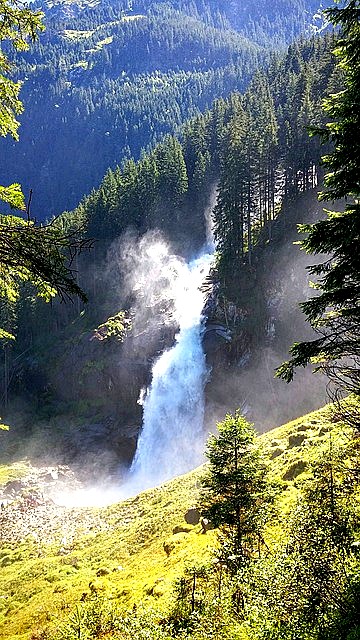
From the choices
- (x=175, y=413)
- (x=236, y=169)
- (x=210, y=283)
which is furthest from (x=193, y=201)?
(x=175, y=413)

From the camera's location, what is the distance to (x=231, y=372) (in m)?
46.2

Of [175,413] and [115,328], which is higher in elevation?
[115,328]

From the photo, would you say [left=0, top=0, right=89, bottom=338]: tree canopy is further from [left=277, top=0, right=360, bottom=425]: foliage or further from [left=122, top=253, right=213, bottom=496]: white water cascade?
[left=122, top=253, right=213, bottom=496]: white water cascade

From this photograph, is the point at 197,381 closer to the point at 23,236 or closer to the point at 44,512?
the point at 44,512

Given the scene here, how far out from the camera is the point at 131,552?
73.6ft

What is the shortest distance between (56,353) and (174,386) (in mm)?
24147

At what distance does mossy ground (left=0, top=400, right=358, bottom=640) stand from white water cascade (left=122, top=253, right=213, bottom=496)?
9.94 meters

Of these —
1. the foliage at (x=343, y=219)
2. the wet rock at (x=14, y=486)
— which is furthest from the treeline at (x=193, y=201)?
the foliage at (x=343, y=219)

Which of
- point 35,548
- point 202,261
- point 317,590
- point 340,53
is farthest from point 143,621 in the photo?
point 202,261

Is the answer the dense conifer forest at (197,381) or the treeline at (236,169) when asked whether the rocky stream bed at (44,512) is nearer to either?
the dense conifer forest at (197,381)

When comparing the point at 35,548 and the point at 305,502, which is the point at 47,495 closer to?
the point at 35,548

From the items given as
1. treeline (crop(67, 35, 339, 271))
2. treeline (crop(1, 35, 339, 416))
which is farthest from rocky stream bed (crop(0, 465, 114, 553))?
treeline (crop(67, 35, 339, 271))

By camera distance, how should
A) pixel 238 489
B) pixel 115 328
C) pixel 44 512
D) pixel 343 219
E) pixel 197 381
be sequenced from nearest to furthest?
pixel 343 219, pixel 238 489, pixel 44 512, pixel 197 381, pixel 115 328

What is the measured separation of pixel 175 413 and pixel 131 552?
82.4ft
